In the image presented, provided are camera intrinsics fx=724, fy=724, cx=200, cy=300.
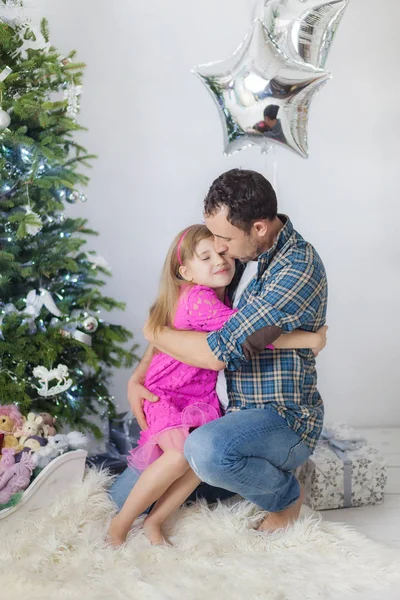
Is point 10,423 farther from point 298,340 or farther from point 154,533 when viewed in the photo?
point 298,340

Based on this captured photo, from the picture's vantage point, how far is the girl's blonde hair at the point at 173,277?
221 centimetres

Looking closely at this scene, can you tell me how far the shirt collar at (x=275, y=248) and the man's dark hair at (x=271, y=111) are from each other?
1.33 ft

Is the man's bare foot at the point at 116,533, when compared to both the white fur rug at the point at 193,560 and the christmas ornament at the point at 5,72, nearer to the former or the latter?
the white fur rug at the point at 193,560

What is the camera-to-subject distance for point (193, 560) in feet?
6.51

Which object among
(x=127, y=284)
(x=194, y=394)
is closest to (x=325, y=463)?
(x=194, y=394)

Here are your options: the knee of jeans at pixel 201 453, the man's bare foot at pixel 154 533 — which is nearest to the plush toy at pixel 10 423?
the man's bare foot at pixel 154 533

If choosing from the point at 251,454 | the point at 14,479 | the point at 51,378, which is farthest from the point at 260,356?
the point at 14,479

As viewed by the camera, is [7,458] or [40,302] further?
[40,302]

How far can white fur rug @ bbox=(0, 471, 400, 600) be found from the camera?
1.83 meters

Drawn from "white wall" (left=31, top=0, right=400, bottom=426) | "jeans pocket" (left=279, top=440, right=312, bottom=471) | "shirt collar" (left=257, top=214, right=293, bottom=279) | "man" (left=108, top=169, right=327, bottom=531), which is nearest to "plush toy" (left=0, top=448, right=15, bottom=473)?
"man" (left=108, top=169, right=327, bottom=531)

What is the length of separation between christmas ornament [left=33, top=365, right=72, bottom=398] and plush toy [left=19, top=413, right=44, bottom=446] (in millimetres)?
78

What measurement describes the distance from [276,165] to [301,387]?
146 centimetres

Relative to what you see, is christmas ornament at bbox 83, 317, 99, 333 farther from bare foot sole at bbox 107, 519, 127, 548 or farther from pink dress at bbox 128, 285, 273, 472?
bare foot sole at bbox 107, 519, 127, 548

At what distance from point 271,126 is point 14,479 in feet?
4.51
